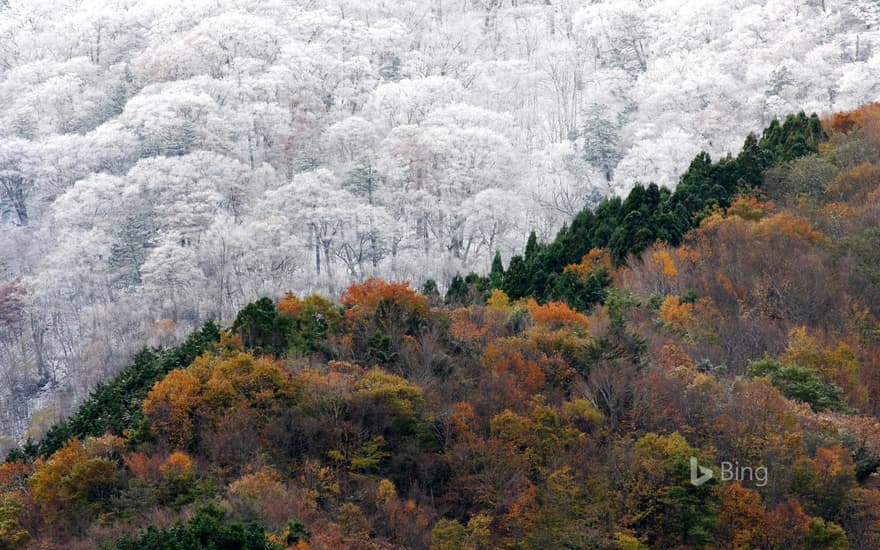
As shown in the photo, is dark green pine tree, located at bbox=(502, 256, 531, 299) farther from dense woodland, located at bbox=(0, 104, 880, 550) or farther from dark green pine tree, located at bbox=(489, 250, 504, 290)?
dense woodland, located at bbox=(0, 104, 880, 550)

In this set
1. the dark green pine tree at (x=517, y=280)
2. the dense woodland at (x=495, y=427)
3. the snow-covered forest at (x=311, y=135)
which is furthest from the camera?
the snow-covered forest at (x=311, y=135)

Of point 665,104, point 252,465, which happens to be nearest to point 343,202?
point 665,104

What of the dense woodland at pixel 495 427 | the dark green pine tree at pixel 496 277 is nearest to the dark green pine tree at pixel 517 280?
the dark green pine tree at pixel 496 277

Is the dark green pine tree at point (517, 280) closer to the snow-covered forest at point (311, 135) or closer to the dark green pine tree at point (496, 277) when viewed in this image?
the dark green pine tree at point (496, 277)

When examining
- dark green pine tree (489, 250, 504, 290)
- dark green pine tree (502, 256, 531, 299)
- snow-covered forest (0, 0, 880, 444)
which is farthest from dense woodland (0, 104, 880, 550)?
snow-covered forest (0, 0, 880, 444)

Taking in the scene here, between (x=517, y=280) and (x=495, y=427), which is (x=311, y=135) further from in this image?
(x=495, y=427)
